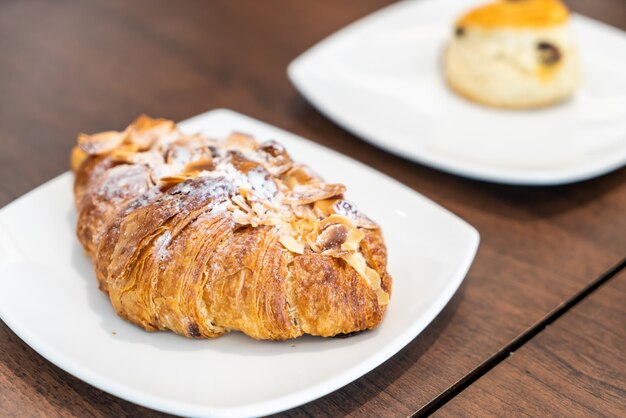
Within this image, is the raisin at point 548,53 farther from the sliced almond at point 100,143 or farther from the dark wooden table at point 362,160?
the sliced almond at point 100,143

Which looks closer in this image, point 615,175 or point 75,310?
point 75,310

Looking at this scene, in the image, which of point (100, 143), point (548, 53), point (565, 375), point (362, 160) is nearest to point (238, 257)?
point (100, 143)

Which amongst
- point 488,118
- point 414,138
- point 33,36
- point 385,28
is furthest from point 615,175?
point 33,36

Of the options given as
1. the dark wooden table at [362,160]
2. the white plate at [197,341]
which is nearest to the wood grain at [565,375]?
the dark wooden table at [362,160]

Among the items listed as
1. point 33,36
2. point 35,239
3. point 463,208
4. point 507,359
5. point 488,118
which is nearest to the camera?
point 507,359

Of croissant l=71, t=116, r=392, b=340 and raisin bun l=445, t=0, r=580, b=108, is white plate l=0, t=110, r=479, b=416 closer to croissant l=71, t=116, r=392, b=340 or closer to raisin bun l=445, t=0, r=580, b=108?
croissant l=71, t=116, r=392, b=340

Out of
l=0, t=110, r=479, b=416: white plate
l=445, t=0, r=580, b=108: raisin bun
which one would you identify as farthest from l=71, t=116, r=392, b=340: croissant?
l=445, t=0, r=580, b=108: raisin bun

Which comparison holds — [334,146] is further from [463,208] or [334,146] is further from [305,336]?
[305,336]
